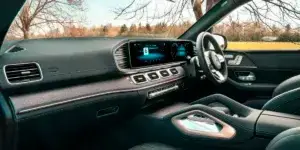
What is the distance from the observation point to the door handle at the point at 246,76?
3.82 metres

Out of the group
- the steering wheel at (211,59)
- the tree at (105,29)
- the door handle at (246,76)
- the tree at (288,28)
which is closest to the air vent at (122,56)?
the steering wheel at (211,59)

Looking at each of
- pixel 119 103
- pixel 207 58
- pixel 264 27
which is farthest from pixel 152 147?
pixel 264 27

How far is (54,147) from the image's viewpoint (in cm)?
205

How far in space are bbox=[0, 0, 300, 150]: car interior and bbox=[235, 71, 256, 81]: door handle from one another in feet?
2.42

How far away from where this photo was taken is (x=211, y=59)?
3133 millimetres

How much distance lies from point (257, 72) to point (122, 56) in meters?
1.85

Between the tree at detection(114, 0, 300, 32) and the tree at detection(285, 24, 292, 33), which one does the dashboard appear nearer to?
the tree at detection(114, 0, 300, 32)

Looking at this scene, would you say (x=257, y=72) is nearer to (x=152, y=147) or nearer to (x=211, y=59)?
(x=211, y=59)

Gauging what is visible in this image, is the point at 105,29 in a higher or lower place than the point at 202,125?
higher

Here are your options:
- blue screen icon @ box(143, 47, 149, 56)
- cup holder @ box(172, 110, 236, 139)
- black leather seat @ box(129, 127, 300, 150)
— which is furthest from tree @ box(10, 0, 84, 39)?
black leather seat @ box(129, 127, 300, 150)

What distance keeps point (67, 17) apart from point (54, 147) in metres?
2.06

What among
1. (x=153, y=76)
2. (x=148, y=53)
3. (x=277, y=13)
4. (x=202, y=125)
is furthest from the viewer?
(x=277, y=13)

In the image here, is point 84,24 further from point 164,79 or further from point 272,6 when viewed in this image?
point 272,6

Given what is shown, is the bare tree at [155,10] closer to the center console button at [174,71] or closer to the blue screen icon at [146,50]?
the center console button at [174,71]
